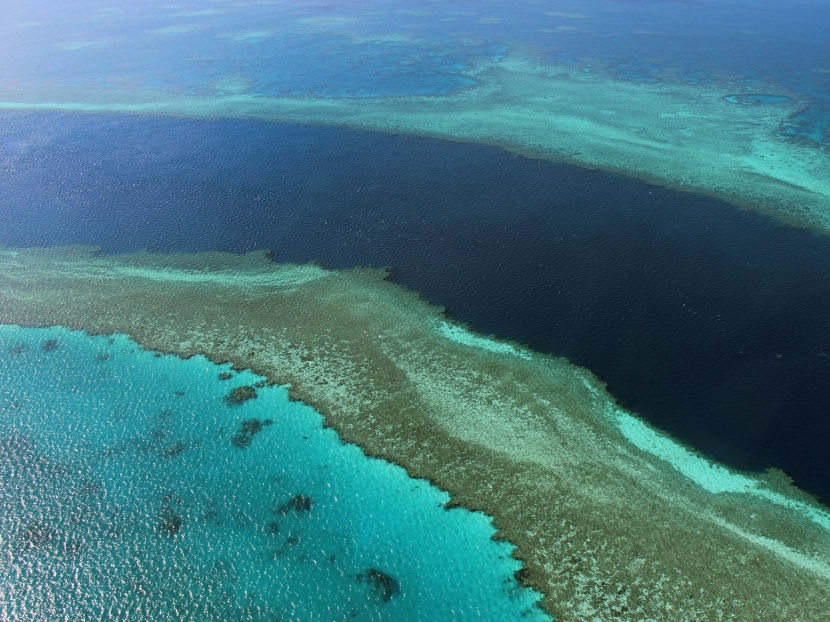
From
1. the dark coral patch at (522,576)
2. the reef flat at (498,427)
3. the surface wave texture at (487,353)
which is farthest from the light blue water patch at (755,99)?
the dark coral patch at (522,576)

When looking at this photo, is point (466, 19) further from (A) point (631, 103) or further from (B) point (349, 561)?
(B) point (349, 561)

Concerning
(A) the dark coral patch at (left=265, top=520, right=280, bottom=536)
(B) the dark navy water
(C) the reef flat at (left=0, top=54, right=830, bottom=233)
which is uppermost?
(C) the reef flat at (left=0, top=54, right=830, bottom=233)

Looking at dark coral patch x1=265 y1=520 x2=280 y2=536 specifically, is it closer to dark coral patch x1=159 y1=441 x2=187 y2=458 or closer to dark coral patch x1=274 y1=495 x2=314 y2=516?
dark coral patch x1=274 y1=495 x2=314 y2=516

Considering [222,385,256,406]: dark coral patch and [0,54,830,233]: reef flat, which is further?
[0,54,830,233]: reef flat

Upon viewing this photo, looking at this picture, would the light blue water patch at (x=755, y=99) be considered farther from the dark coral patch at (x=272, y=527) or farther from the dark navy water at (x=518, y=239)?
the dark coral patch at (x=272, y=527)

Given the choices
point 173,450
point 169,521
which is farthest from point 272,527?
point 173,450

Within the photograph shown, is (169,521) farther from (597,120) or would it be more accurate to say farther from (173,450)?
(597,120)

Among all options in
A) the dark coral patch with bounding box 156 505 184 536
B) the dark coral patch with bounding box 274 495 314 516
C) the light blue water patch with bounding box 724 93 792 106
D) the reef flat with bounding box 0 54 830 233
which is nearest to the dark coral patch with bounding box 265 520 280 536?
the dark coral patch with bounding box 274 495 314 516
